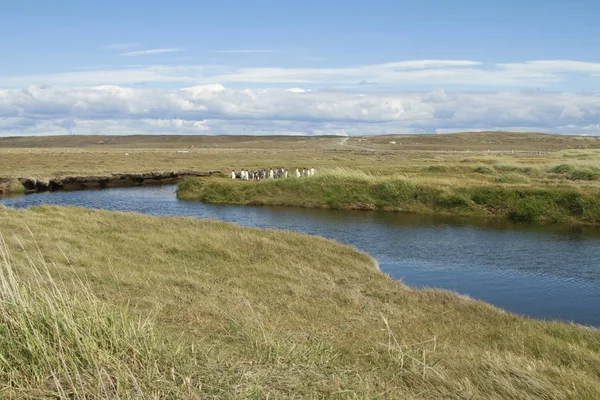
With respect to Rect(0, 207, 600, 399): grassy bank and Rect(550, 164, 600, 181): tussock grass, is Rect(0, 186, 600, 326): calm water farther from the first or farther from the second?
Rect(550, 164, 600, 181): tussock grass

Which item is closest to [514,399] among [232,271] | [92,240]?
[232,271]

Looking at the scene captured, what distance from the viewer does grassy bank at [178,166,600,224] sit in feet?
104

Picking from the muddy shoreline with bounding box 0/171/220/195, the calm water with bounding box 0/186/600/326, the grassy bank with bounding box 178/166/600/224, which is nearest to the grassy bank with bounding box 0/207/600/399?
the calm water with bounding box 0/186/600/326

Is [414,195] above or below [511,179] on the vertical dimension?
below

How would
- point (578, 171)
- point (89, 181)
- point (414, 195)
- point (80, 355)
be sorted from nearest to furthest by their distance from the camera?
point (80, 355)
point (414, 195)
point (578, 171)
point (89, 181)

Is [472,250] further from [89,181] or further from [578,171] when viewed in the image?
[89,181]

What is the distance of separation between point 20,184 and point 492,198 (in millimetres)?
36386

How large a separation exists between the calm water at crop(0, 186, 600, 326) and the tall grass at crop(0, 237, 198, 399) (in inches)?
441

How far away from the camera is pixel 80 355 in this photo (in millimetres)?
6496

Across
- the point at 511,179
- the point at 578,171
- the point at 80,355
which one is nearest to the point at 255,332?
the point at 80,355

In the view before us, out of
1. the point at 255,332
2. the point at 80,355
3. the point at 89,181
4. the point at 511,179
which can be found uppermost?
the point at 80,355

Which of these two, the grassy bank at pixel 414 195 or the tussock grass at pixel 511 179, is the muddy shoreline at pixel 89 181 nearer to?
the grassy bank at pixel 414 195

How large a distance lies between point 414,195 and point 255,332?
95.1ft

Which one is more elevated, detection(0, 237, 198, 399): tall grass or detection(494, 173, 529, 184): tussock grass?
detection(0, 237, 198, 399): tall grass
